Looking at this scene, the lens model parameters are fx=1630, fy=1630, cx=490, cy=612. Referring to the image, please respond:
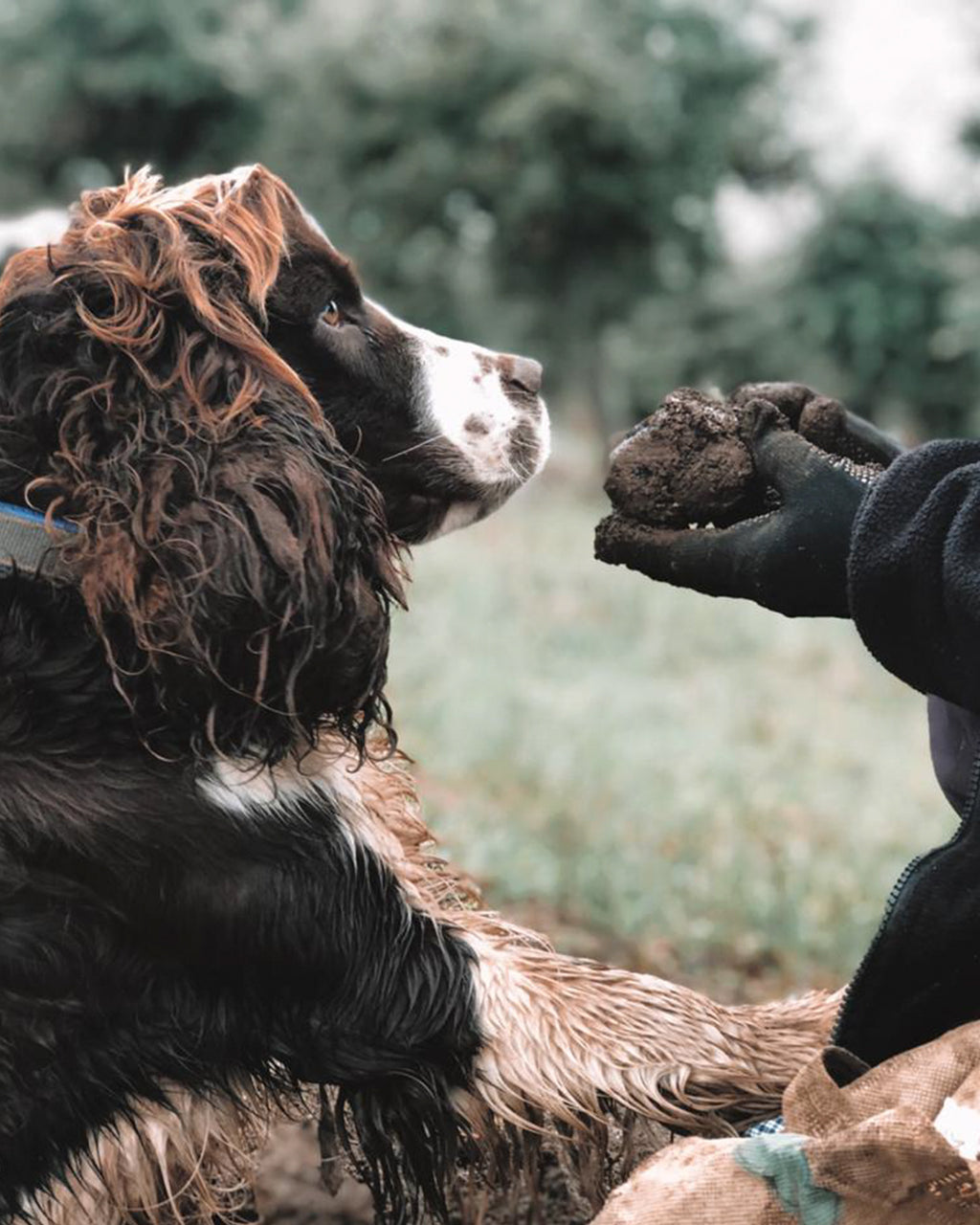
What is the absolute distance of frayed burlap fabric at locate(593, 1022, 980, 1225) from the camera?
5.85 ft

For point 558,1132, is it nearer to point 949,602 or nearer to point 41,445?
point 949,602

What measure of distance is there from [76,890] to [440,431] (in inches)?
42.1

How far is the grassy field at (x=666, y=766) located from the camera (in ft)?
17.4

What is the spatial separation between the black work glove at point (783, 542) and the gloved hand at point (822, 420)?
4.2 inches

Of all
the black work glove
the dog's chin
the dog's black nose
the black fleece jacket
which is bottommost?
the black fleece jacket

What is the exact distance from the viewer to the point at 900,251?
30.1m

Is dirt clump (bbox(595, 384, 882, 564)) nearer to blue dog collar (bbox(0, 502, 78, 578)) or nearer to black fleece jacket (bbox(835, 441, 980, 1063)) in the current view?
black fleece jacket (bbox(835, 441, 980, 1063))

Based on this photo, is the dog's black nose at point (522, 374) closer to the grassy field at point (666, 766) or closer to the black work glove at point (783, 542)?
the black work glove at point (783, 542)

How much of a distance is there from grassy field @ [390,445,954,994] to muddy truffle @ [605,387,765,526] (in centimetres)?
181

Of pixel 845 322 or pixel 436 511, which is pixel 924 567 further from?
pixel 845 322

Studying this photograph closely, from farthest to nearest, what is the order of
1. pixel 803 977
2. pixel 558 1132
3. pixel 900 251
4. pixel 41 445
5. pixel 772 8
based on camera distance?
1. pixel 772 8
2. pixel 900 251
3. pixel 803 977
4. pixel 558 1132
5. pixel 41 445

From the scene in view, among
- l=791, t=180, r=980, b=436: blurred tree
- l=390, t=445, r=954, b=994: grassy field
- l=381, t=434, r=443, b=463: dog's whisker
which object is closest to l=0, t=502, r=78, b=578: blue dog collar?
l=381, t=434, r=443, b=463: dog's whisker

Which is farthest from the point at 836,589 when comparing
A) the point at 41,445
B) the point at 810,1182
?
the point at 41,445

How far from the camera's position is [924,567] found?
209 centimetres
